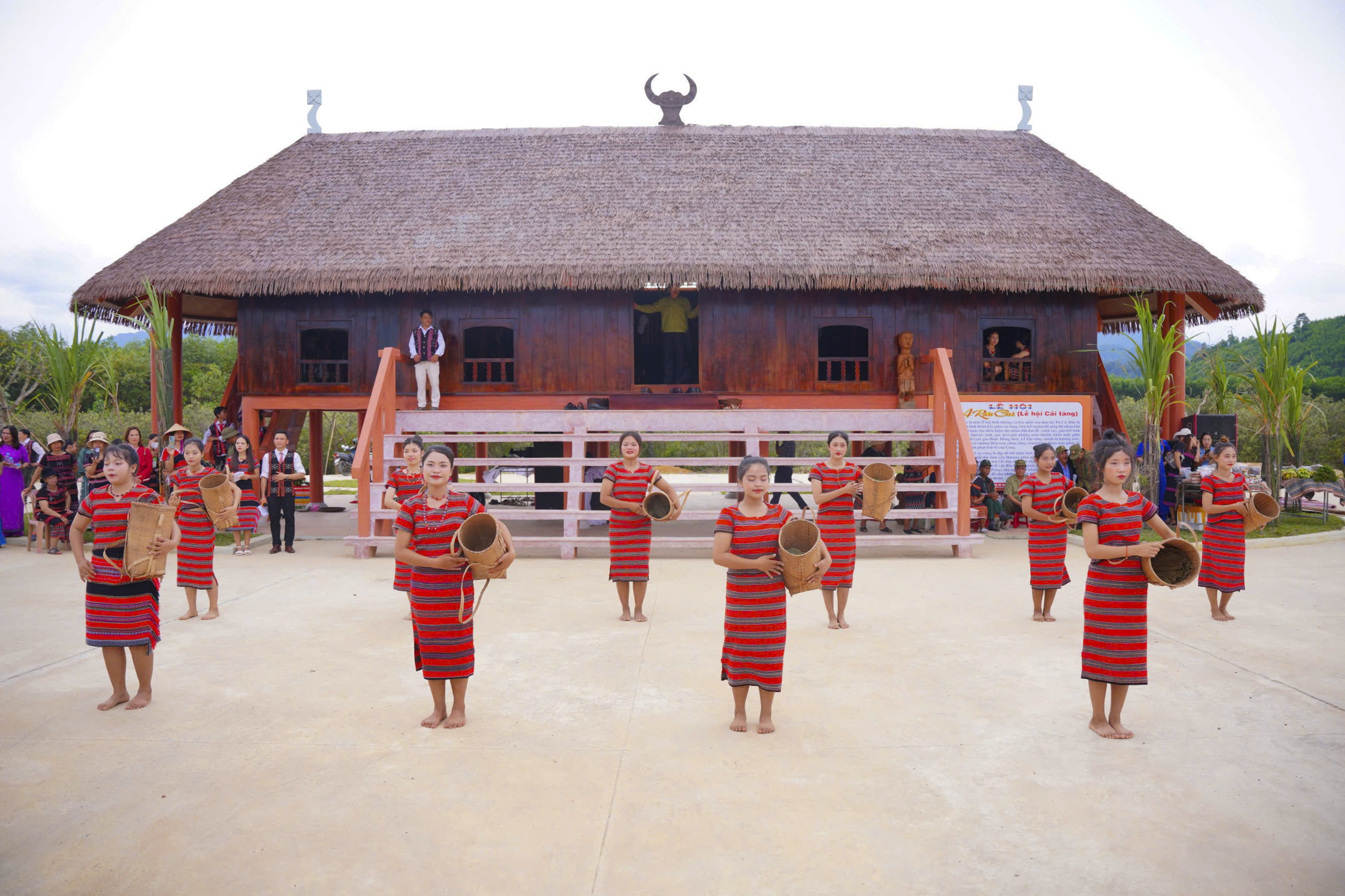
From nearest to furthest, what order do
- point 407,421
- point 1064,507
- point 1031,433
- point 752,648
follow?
point 752,648 < point 1064,507 < point 407,421 < point 1031,433

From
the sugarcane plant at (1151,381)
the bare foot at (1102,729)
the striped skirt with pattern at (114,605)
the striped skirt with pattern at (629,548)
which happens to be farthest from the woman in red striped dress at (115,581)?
the sugarcane plant at (1151,381)

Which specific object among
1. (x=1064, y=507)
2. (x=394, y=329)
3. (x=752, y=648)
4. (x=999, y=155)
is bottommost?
(x=752, y=648)

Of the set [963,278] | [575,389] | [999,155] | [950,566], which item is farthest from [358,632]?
[999,155]

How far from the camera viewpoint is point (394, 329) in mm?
13070

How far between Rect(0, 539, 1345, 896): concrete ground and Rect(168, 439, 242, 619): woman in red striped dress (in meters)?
0.37

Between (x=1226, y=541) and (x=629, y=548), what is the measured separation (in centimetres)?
469

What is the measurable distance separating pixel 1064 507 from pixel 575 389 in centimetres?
846

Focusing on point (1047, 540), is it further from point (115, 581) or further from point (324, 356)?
point (324, 356)

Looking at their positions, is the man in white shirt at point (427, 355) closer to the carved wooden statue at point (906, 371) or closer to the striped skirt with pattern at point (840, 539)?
the carved wooden statue at point (906, 371)

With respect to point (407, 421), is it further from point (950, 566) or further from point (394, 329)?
point (950, 566)

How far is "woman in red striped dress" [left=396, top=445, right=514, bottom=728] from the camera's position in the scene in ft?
13.6

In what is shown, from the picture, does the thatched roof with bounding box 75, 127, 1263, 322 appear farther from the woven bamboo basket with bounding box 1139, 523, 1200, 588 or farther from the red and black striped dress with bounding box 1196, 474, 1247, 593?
the woven bamboo basket with bounding box 1139, 523, 1200, 588

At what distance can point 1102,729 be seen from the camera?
13.7 feet

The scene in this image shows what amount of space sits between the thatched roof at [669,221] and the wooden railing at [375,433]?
1.73m
